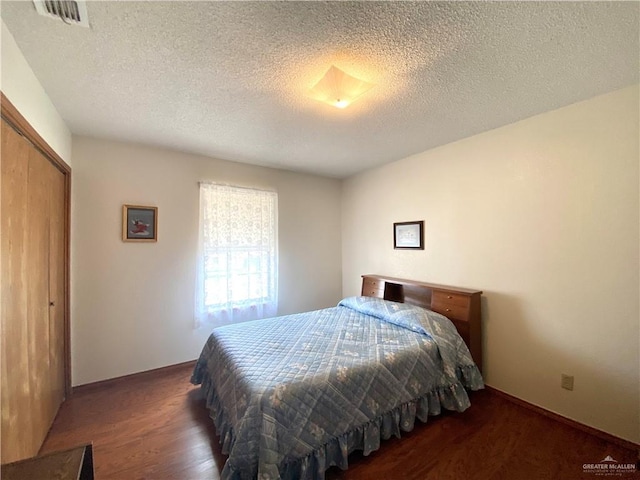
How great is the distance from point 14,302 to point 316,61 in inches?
85.0

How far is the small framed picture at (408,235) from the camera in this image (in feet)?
9.94

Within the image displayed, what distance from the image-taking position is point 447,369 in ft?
6.66

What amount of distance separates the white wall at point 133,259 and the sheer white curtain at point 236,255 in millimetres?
129

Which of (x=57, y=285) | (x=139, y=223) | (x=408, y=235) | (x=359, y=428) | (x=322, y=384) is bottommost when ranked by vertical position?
(x=359, y=428)

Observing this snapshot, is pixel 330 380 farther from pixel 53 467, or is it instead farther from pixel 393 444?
pixel 53 467

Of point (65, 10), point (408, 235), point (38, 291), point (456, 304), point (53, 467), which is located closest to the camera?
point (53, 467)

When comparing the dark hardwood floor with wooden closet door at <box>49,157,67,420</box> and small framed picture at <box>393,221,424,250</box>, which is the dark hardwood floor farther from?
small framed picture at <box>393,221,424,250</box>

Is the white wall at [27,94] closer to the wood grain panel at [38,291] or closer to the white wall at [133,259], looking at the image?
the wood grain panel at [38,291]

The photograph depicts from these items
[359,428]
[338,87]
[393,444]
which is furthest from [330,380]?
[338,87]

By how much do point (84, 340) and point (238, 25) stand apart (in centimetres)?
298

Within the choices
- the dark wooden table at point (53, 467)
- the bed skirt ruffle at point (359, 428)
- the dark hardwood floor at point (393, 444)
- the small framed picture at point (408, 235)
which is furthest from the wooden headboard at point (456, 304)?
the dark wooden table at point (53, 467)

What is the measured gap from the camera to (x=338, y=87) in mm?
1604

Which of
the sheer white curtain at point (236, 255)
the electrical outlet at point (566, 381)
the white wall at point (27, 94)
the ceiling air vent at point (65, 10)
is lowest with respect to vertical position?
the electrical outlet at point (566, 381)

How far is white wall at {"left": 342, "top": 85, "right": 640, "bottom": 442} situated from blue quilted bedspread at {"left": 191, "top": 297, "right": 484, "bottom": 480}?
0.55 meters
